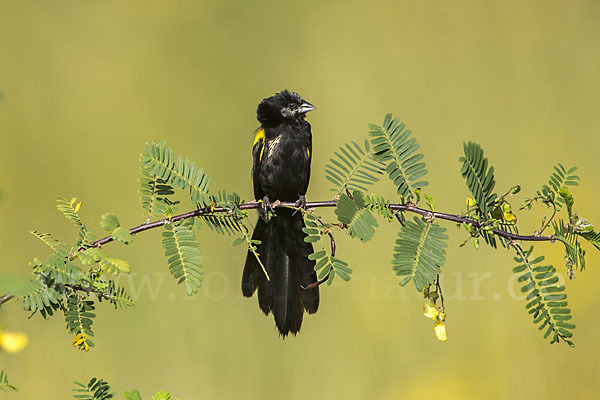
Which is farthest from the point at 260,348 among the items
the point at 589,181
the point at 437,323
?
the point at 589,181

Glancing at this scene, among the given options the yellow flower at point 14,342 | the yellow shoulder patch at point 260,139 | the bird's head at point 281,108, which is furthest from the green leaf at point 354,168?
the yellow shoulder patch at point 260,139

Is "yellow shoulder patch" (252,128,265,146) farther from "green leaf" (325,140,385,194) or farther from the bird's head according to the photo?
"green leaf" (325,140,385,194)

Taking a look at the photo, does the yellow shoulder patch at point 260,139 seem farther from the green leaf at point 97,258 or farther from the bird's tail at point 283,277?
A: the green leaf at point 97,258

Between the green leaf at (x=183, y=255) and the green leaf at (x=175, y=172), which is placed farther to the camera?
the green leaf at (x=175, y=172)

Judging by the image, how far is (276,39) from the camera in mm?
3223

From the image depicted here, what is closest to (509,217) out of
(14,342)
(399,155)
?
(399,155)

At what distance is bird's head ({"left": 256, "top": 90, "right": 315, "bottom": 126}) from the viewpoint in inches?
95.5

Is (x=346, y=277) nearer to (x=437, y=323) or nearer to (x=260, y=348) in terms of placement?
(x=437, y=323)

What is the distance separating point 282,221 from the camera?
197cm

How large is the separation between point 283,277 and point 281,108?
0.95 m

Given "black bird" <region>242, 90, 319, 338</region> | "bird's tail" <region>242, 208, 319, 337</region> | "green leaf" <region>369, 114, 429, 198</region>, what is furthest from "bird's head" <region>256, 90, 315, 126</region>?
"green leaf" <region>369, 114, 429, 198</region>

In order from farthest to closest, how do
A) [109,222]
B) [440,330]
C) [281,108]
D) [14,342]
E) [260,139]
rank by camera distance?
[260,139]
[281,108]
[440,330]
[109,222]
[14,342]

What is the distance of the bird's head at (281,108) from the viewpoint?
243cm

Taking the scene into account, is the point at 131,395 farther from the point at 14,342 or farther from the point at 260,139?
the point at 260,139
